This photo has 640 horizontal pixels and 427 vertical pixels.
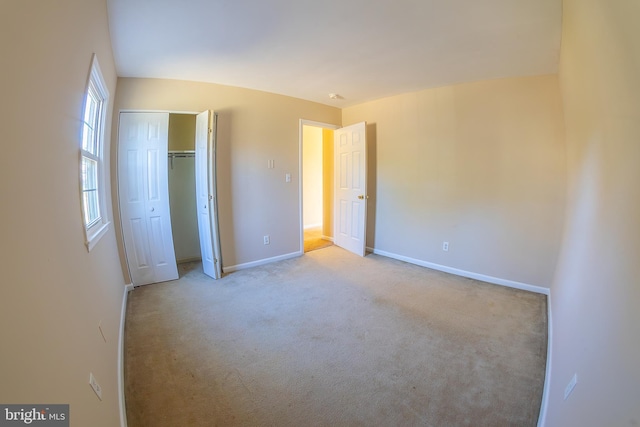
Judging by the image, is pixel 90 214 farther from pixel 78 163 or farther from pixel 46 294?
pixel 46 294

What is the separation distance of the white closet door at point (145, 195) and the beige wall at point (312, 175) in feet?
10.4

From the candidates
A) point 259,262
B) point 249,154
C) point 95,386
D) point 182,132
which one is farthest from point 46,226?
point 182,132

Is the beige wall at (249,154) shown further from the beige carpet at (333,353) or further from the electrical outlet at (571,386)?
the electrical outlet at (571,386)

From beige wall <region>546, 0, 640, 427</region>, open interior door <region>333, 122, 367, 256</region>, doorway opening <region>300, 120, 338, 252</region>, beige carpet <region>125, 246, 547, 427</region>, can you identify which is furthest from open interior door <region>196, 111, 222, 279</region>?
beige wall <region>546, 0, 640, 427</region>

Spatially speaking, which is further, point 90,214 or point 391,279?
point 391,279

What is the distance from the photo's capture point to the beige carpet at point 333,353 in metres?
1.46

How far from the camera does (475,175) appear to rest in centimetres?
316

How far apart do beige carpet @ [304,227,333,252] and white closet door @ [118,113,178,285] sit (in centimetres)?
216

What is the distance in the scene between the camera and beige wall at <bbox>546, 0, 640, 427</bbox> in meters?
0.74

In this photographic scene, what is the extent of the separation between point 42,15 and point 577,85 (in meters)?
2.67

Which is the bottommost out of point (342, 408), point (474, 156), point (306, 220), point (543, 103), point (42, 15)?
point (342, 408)

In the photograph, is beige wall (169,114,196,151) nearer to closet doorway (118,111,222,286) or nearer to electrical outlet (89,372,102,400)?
closet doorway (118,111,222,286)

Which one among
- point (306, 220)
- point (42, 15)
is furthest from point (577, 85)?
point (306, 220)

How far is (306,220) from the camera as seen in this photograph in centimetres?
606
